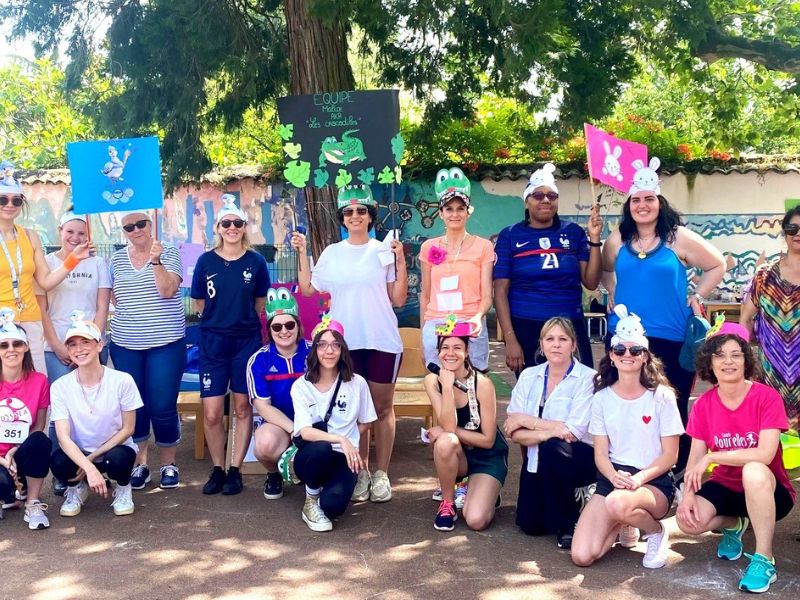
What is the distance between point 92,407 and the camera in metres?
5.42

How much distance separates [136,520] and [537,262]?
291 cm

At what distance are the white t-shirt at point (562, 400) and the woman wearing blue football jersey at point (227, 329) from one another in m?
1.89

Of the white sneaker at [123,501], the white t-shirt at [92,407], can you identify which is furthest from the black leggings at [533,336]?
the white sneaker at [123,501]

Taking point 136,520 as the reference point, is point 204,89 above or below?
above

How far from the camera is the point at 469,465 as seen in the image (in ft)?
17.1

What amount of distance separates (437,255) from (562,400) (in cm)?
124

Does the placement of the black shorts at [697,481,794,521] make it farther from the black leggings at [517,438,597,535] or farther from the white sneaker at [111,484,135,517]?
the white sneaker at [111,484,135,517]

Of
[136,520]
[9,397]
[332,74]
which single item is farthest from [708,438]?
[332,74]

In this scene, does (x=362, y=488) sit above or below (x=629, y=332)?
below

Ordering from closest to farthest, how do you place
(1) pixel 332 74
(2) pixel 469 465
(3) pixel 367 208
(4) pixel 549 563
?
(4) pixel 549 563 → (2) pixel 469 465 → (3) pixel 367 208 → (1) pixel 332 74

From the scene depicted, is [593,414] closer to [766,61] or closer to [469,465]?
[469,465]

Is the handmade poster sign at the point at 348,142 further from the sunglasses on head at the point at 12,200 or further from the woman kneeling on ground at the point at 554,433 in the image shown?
the woman kneeling on ground at the point at 554,433

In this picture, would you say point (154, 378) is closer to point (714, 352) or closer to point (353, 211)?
point (353, 211)

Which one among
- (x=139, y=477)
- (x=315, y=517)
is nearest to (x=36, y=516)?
(x=139, y=477)
